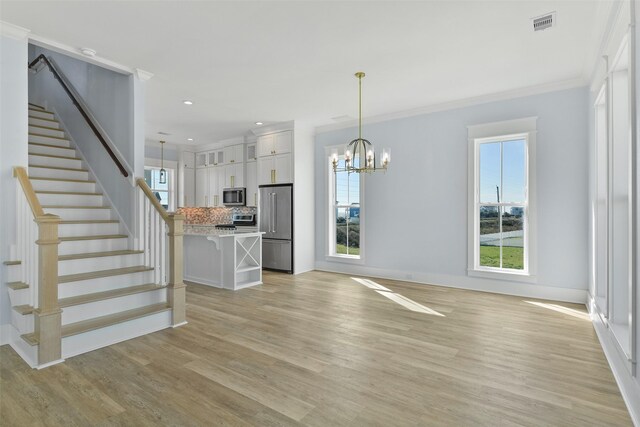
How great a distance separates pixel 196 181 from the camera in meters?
8.98

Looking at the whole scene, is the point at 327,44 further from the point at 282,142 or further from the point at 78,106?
the point at 78,106

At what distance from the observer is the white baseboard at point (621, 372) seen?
80.0 inches

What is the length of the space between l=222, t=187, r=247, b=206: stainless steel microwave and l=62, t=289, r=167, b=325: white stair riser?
13.6 feet

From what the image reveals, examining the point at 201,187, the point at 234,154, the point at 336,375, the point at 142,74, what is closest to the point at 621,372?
the point at 336,375

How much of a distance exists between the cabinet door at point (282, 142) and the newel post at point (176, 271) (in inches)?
134

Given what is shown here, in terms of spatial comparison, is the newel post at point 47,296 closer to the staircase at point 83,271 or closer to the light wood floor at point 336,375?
the staircase at point 83,271

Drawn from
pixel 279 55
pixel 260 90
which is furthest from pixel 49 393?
pixel 260 90

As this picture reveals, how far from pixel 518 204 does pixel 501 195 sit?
0.88ft

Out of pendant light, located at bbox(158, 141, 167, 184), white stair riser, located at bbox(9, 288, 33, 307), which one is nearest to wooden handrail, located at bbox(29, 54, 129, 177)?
white stair riser, located at bbox(9, 288, 33, 307)

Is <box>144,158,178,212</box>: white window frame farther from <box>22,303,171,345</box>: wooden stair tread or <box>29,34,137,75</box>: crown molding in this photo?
<box>22,303,171,345</box>: wooden stair tread

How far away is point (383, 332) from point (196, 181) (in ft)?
23.0

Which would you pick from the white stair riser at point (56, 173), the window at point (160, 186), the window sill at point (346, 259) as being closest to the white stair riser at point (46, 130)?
the white stair riser at point (56, 173)

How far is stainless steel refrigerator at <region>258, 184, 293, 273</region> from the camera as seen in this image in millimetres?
6684

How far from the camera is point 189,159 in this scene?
891 cm
